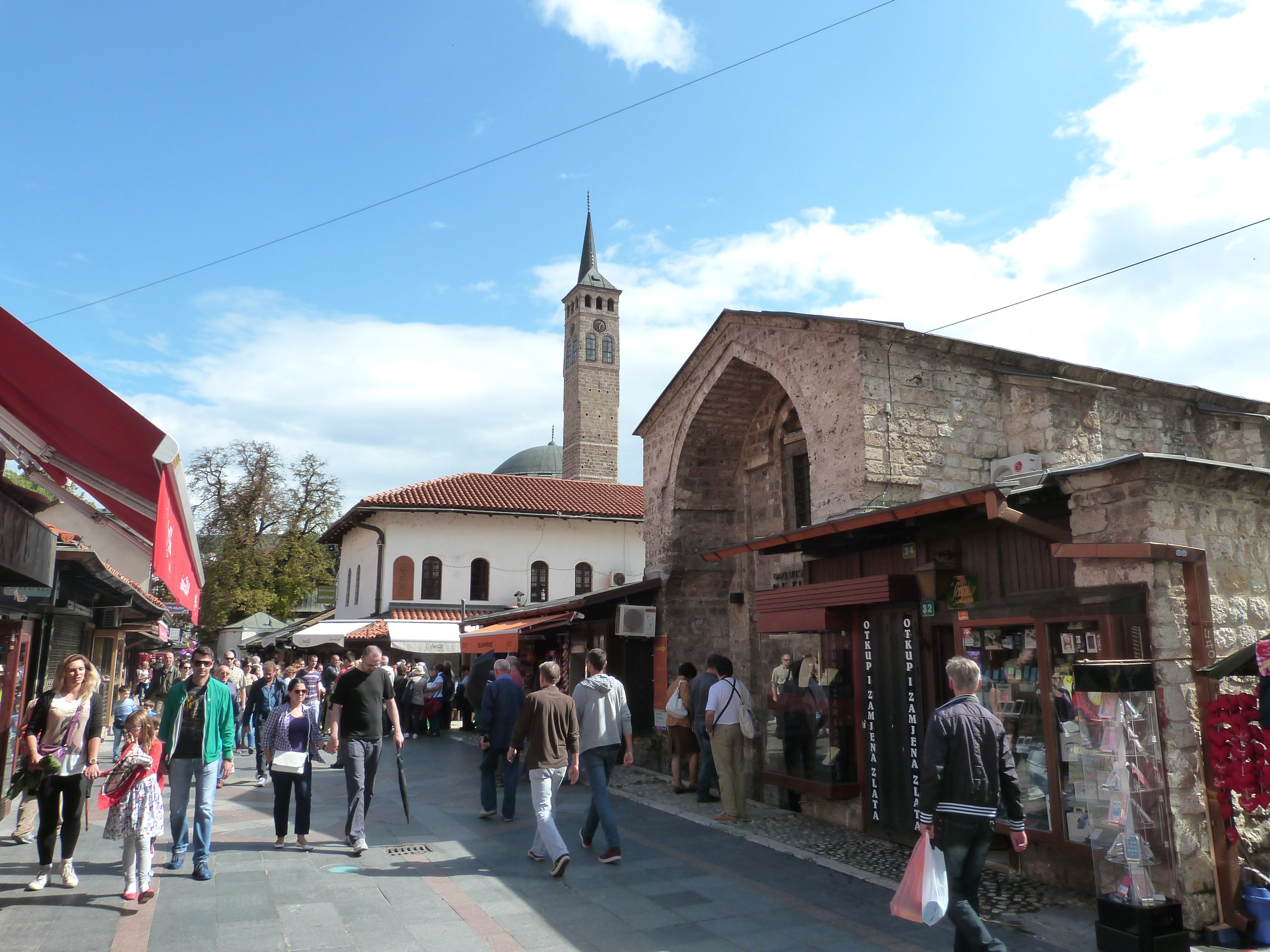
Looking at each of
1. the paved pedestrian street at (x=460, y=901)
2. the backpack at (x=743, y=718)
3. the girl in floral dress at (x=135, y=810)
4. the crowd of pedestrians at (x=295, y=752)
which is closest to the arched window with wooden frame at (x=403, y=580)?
the crowd of pedestrians at (x=295, y=752)

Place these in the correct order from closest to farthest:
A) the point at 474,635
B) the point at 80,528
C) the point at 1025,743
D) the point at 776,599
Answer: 1. the point at 1025,743
2. the point at 80,528
3. the point at 776,599
4. the point at 474,635

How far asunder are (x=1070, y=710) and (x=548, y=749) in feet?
12.0

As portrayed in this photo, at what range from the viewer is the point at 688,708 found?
10492 mm

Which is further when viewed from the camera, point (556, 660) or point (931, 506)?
point (556, 660)

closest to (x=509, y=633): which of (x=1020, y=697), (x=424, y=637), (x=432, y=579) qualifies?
(x=424, y=637)

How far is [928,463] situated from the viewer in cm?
1069

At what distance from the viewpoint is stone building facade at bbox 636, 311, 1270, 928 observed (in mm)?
5430

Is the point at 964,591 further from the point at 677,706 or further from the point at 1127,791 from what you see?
the point at 677,706

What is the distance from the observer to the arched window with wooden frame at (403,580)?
26984mm

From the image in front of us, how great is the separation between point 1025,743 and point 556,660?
1121 cm

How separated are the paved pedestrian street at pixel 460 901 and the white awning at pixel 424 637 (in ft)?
36.3

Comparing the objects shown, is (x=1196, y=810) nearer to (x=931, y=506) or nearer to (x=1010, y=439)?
(x=931, y=506)

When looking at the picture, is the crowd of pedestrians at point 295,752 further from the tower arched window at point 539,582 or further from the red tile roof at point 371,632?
the tower arched window at point 539,582

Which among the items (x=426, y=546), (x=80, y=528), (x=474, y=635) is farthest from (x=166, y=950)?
(x=426, y=546)
